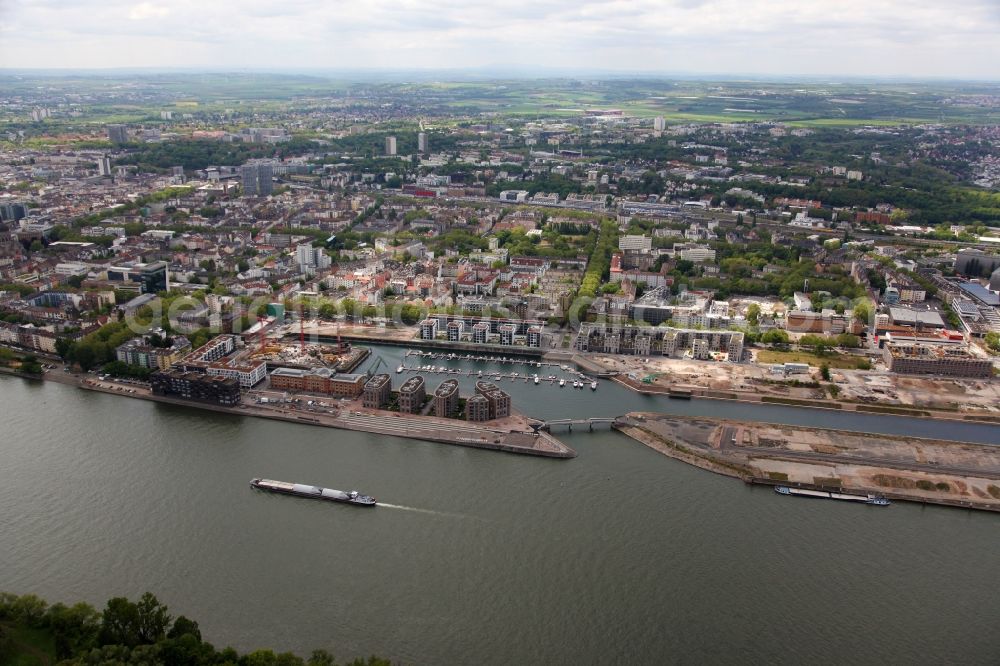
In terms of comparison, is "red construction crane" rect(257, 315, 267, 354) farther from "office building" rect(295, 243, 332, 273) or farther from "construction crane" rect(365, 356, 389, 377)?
"office building" rect(295, 243, 332, 273)

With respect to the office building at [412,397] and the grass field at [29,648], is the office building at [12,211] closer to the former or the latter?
the office building at [412,397]

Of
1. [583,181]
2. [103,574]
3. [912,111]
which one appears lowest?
[103,574]

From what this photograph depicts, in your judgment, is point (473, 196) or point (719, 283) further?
point (473, 196)

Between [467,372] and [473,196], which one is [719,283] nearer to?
[467,372]

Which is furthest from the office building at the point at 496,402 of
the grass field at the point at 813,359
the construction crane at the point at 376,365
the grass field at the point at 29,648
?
the grass field at the point at 29,648

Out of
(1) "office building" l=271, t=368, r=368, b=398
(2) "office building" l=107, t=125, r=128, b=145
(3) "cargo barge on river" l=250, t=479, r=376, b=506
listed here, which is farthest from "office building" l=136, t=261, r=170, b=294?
(2) "office building" l=107, t=125, r=128, b=145

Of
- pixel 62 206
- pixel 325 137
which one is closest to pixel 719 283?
pixel 62 206

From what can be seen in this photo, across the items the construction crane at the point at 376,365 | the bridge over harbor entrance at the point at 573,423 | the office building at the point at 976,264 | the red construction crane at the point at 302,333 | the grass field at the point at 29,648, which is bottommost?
the grass field at the point at 29,648
